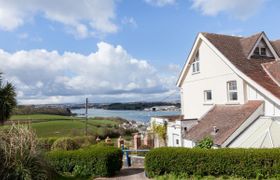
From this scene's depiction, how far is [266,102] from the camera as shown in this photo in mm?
22828

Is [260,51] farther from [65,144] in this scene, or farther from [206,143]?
[65,144]

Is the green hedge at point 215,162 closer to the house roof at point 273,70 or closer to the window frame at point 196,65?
the house roof at point 273,70

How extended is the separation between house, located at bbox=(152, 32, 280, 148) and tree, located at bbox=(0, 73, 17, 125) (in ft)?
44.9

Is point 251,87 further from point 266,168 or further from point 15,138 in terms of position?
point 15,138

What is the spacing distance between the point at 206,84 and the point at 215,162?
12333 millimetres

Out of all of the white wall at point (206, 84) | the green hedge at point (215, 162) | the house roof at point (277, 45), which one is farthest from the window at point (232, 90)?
the green hedge at point (215, 162)

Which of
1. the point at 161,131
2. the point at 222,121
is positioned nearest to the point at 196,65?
the point at 161,131

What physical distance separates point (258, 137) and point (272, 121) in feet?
5.34

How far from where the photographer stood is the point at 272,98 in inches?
862

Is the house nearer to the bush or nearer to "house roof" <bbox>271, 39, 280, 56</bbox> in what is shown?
"house roof" <bbox>271, 39, 280, 56</bbox>

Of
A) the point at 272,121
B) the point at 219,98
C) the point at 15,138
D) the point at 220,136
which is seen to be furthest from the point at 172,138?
the point at 15,138

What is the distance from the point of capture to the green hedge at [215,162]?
1712 centimetres

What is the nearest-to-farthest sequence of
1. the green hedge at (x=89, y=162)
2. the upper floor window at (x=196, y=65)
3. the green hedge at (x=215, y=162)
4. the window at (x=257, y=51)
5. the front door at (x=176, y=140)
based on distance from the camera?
the green hedge at (x=215, y=162) < the green hedge at (x=89, y=162) < the window at (x=257, y=51) < the front door at (x=176, y=140) < the upper floor window at (x=196, y=65)

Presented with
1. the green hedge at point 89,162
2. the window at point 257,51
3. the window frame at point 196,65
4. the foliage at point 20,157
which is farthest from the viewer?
the window frame at point 196,65
